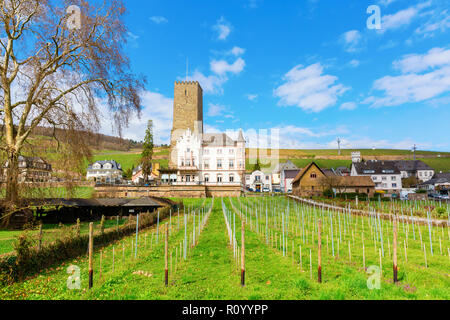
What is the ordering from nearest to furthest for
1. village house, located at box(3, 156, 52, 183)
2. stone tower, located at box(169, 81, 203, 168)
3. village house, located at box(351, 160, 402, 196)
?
village house, located at box(3, 156, 52, 183)
stone tower, located at box(169, 81, 203, 168)
village house, located at box(351, 160, 402, 196)

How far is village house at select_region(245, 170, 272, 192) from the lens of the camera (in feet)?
287

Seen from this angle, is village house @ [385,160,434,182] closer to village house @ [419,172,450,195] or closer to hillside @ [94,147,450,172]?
village house @ [419,172,450,195]

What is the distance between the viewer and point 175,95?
6694 cm

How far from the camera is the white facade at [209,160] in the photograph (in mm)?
60719

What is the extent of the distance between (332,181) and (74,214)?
45.8m

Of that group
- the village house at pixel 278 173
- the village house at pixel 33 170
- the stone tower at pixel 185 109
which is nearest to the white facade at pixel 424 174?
the village house at pixel 278 173

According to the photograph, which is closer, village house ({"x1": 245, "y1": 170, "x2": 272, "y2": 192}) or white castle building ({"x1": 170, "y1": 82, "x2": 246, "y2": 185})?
white castle building ({"x1": 170, "y1": 82, "x2": 246, "y2": 185})

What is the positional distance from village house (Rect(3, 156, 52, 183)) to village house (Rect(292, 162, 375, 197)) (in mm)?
46251

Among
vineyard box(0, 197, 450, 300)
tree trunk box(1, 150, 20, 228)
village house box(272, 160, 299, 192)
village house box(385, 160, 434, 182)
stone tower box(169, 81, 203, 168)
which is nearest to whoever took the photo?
vineyard box(0, 197, 450, 300)

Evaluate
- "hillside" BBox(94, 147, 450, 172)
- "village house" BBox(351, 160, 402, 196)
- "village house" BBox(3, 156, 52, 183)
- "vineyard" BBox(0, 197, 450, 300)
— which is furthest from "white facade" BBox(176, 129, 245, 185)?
"hillside" BBox(94, 147, 450, 172)

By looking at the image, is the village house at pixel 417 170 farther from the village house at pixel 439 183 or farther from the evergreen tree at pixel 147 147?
the evergreen tree at pixel 147 147

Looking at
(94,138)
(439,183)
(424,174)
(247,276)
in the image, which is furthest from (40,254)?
(424,174)

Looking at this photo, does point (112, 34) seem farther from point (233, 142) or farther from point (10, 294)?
point (233, 142)
